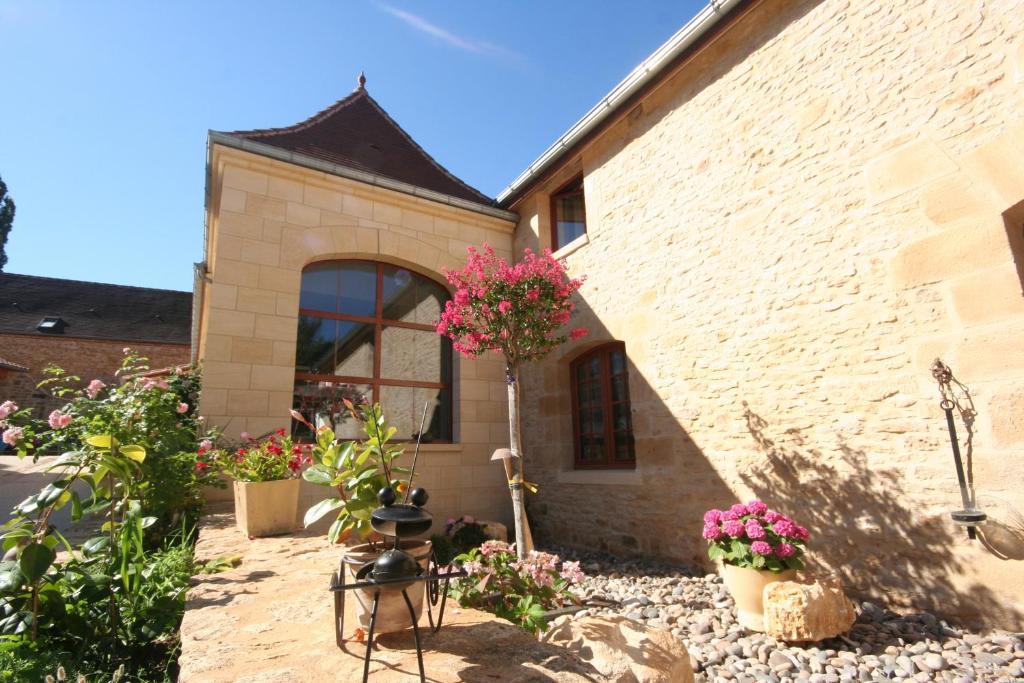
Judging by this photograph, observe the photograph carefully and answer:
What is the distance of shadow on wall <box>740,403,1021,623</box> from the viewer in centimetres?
304

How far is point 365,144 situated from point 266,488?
5.41 meters

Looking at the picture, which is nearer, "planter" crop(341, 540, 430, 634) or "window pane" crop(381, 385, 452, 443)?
"planter" crop(341, 540, 430, 634)

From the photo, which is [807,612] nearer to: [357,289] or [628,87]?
[628,87]

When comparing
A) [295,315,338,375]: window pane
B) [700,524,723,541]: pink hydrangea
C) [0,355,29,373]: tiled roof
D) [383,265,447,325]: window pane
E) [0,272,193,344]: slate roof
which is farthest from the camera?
[0,272,193,344]: slate roof

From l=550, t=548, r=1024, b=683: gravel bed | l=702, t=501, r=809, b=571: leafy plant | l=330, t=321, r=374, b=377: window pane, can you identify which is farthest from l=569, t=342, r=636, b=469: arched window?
l=330, t=321, r=374, b=377: window pane

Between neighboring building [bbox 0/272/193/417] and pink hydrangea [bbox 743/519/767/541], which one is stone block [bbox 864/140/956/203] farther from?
neighboring building [bbox 0/272/193/417]

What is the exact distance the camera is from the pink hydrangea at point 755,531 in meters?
3.25

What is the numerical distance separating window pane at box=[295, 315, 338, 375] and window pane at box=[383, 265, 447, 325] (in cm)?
72

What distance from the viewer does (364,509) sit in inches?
77.9

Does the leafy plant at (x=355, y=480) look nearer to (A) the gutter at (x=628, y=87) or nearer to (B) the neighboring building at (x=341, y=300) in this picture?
(B) the neighboring building at (x=341, y=300)

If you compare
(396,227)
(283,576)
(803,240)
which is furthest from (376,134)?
(283,576)

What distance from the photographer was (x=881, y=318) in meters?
3.42

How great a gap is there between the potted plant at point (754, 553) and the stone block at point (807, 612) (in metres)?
0.18

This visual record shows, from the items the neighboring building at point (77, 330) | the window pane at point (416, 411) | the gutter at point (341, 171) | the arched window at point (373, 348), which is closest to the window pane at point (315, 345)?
the arched window at point (373, 348)
